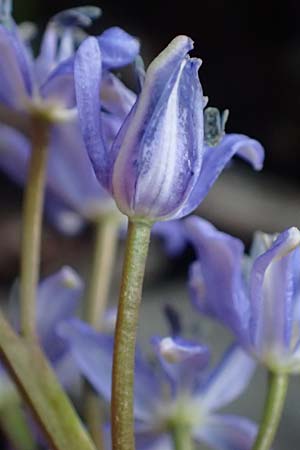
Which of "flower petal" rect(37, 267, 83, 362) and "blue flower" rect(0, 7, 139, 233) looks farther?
"flower petal" rect(37, 267, 83, 362)

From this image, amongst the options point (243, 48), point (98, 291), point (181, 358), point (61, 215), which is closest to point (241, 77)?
point (243, 48)

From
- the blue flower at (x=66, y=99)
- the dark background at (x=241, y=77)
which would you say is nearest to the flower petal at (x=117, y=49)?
the blue flower at (x=66, y=99)

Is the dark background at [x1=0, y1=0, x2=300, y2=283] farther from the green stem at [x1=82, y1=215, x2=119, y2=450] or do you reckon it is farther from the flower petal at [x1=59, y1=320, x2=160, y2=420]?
the flower petal at [x1=59, y1=320, x2=160, y2=420]

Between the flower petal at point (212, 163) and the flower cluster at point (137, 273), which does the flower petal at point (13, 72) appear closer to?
the flower cluster at point (137, 273)

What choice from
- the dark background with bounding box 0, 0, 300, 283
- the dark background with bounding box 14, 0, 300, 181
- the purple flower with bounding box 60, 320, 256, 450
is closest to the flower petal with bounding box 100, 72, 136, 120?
the purple flower with bounding box 60, 320, 256, 450

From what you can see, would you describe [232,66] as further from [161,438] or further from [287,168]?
[161,438]
